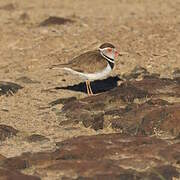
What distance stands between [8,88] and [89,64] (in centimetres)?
166

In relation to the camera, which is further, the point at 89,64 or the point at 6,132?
Result: the point at 89,64

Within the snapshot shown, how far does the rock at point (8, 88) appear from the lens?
42.4 feet

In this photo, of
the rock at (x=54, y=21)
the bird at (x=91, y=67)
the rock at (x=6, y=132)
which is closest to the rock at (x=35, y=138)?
the rock at (x=6, y=132)

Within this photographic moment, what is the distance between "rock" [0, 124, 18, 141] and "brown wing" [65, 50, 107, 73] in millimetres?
2406

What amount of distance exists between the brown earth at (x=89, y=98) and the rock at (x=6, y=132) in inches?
0.6

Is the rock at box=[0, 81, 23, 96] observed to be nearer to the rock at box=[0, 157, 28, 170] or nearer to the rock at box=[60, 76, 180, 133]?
the rock at box=[60, 76, 180, 133]

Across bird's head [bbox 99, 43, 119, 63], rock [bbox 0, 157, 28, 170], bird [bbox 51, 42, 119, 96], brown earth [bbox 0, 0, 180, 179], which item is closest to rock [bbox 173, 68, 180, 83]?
brown earth [bbox 0, 0, 180, 179]

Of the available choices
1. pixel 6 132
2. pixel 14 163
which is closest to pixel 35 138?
pixel 6 132

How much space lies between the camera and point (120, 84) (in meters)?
13.5

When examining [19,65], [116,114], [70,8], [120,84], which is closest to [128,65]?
[120,84]

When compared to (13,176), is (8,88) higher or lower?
lower

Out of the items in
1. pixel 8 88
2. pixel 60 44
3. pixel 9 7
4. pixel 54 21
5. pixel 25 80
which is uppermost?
pixel 8 88

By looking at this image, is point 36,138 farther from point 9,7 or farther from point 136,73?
point 9,7

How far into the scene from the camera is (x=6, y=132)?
34.1ft
